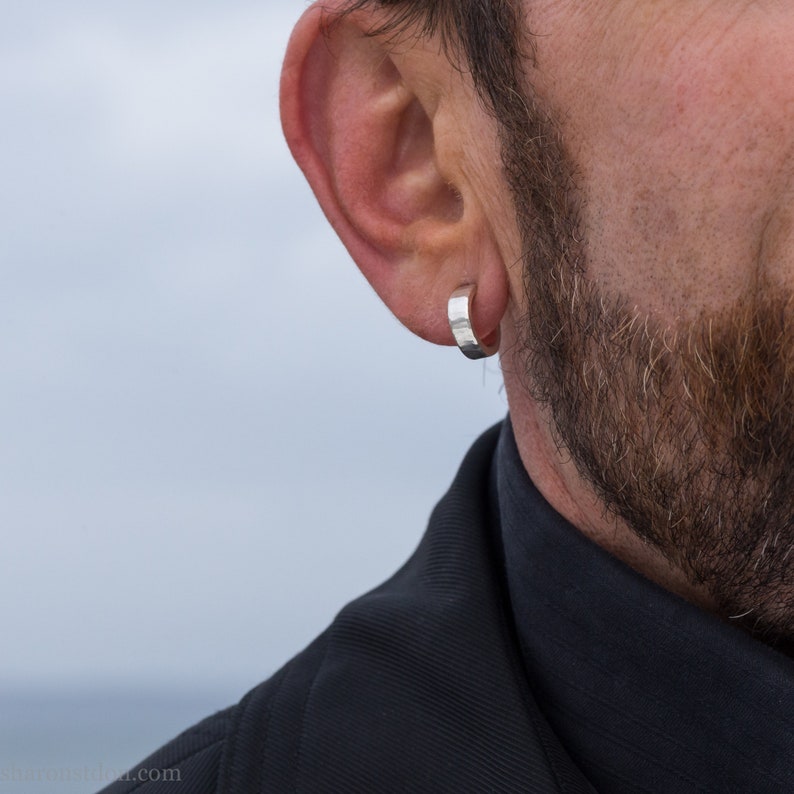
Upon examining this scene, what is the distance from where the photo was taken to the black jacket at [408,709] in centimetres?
150

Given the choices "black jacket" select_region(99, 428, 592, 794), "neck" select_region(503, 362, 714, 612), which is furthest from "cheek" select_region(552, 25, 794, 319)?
"black jacket" select_region(99, 428, 592, 794)

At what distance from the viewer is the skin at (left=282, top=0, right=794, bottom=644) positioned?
1271mm

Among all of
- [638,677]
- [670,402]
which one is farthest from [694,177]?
[638,677]

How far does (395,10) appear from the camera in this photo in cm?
159

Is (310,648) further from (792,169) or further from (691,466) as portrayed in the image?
(792,169)

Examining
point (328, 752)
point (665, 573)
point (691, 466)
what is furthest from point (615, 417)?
point (328, 752)

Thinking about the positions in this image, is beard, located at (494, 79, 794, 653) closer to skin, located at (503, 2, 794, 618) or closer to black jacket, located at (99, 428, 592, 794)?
skin, located at (503, 2, 794, 618)

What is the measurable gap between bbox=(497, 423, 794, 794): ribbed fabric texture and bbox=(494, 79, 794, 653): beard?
0.08 metres

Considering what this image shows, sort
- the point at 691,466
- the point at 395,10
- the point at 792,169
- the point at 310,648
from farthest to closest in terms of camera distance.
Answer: the point at 310,648
the point at 395,10
the point at 691,466
the point at 792,169

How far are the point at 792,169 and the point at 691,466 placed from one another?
→ 37 centimetres

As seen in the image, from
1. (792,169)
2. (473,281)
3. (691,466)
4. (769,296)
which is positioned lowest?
(691,466)

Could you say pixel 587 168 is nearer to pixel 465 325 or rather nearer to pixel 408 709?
pixel 465 325

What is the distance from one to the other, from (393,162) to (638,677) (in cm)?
79

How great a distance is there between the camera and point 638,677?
1415mm
